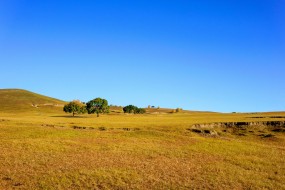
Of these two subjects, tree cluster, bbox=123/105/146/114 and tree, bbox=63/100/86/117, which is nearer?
tree, bbox=63/100/86/117

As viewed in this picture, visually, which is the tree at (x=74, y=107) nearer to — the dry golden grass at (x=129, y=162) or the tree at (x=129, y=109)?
the tree at (x=129, y=109)

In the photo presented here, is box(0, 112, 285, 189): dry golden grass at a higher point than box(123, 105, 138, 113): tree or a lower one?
lower

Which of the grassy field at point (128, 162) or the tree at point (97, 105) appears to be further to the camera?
the tree at point (97, 105)

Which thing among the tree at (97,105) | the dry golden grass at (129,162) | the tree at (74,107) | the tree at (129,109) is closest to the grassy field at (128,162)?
the dry golden grass at (129,162)

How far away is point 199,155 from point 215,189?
1250 cm

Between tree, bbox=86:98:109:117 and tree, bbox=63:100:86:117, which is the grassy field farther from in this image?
tree, bbox=63:100:86:117

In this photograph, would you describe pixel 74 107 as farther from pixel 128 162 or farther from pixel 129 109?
pixel 128 162

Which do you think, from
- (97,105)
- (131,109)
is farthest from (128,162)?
(131,109)

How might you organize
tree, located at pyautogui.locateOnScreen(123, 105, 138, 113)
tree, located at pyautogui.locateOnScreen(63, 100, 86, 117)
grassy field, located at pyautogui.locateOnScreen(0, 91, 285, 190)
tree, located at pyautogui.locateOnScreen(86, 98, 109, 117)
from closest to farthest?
grassy field, located at pyautogui.locateOnScreen(0, 91, 285, 190)
tree, located at pyautogui.locateOnScreen(86, 98, 109, 117)
tree, located at pyautogui.locateOnScreen(63, 100, 86, 117)
tree, located at pyautogui.locateOnScreen(123, 105, 138, 113)

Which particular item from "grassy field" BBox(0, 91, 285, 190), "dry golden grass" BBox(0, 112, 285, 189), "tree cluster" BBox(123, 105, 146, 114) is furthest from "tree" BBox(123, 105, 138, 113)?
"dry golden grass" BBox(0, 112, 285, 189)

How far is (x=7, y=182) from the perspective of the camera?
2408 centimetres

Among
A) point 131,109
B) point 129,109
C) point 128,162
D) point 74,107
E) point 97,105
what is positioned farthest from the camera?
point 131,109

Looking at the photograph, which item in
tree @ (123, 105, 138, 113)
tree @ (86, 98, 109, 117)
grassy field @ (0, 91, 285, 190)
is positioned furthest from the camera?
tree @ (123, 105, 138, 113)

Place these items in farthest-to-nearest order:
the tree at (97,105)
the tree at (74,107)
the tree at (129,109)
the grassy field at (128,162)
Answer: the tree at (129,109), the tree at (74,107), the tree at (97,105), the grassy field at (128,162)
